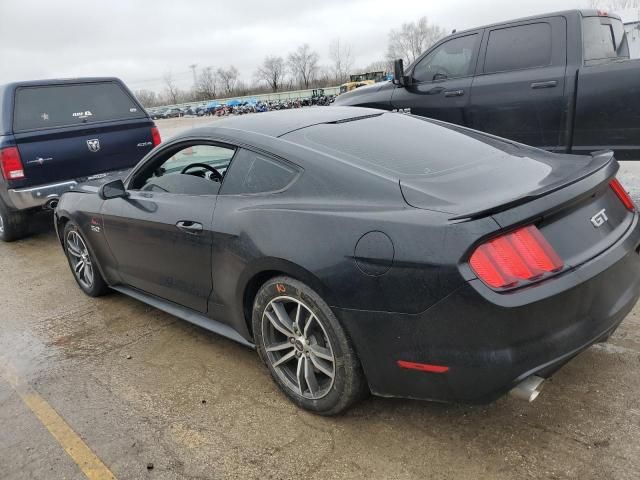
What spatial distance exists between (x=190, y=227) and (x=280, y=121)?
0.84 meters

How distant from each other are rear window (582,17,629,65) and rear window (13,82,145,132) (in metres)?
5.56

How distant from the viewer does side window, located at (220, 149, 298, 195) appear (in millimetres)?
2871

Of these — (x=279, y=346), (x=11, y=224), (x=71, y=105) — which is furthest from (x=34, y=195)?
(x=279, y=346)

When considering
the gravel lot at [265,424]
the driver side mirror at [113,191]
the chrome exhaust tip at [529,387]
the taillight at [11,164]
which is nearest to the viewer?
the chrome exhaust tip at [529,387]

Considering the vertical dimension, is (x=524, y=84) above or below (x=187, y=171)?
above

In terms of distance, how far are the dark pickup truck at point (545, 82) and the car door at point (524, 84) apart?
0.01 metres

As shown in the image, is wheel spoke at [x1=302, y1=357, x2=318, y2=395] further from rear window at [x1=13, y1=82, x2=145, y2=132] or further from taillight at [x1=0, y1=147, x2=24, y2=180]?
rear window at [x1=13, y1=82, x2=145, y2=132]

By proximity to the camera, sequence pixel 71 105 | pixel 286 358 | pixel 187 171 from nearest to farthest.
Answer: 1. pixel 286 358
2. pixel 187 171
3. pixel 71 105

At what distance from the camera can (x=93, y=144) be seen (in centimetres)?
682

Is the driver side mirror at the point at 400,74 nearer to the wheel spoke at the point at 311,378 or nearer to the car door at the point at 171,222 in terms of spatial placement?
the car door at the point at 171,222

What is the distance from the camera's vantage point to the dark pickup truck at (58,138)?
6414 mm

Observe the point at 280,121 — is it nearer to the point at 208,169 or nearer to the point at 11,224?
the point at 208,169

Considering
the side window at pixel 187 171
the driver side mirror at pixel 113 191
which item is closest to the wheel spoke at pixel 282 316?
the side window at pixel 187 171

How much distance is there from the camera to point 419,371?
7.55 feet
